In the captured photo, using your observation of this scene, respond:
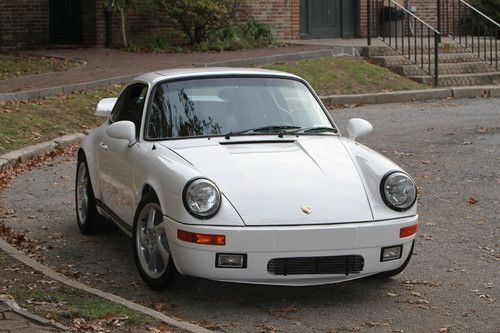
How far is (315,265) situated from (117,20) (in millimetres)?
19708

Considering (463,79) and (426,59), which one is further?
(426,59)

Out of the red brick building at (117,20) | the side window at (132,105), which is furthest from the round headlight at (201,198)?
the red brick building at (117,20)

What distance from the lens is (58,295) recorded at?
293 inches

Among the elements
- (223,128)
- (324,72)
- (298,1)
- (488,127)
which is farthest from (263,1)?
(223,128)

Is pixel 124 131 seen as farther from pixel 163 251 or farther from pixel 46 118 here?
pixel 46 118

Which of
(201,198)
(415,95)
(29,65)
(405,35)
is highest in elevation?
(201,198)

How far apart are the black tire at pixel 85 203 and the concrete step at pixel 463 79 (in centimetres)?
1350

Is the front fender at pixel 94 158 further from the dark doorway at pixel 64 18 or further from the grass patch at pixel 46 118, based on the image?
the dark doorway at pixel 64 18

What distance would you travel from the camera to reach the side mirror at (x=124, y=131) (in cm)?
865

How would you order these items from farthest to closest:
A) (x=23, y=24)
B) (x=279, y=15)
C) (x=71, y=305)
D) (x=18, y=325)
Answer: (x=279, y=15), (x=23, y=24), (x=71, y=305), (x=18, y=325)

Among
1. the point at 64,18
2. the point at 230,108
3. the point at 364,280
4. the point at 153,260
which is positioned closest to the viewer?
the point at 153,260

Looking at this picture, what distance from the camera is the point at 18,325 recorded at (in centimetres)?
652

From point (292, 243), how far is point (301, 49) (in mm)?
17253

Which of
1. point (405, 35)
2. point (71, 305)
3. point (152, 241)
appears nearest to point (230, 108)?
point (152, 241)
